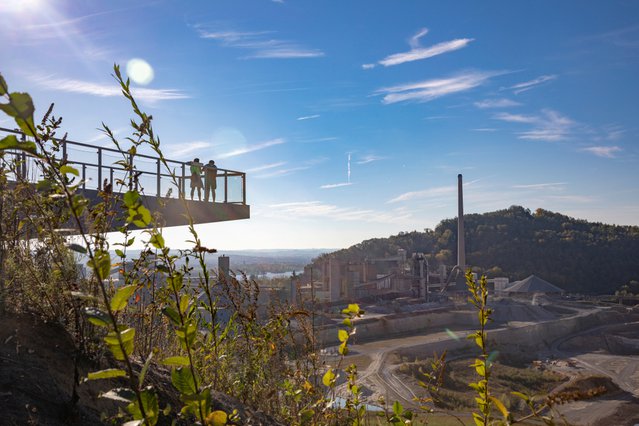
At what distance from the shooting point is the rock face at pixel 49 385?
1888mm

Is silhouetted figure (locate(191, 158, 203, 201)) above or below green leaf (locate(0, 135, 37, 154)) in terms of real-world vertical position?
above

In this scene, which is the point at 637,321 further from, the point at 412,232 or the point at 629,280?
the point at 412,232

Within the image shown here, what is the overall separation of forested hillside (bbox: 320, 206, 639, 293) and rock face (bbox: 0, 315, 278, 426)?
267ft

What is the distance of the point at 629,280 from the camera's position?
279 ft

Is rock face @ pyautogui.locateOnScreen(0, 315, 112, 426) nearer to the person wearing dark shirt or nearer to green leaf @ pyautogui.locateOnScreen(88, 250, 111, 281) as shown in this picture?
green leaf @ pyautogui.locateOnScreen(88, 250, 111, 281)

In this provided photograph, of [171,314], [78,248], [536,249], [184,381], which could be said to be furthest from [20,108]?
[536,249]

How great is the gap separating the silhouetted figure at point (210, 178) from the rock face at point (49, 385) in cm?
1102

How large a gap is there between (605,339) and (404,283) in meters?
18.7

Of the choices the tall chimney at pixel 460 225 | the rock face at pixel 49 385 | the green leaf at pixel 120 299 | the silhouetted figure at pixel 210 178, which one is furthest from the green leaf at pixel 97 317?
the tall chimney at pixel 460 225

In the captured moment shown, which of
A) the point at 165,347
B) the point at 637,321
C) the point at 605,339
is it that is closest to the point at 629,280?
the point at 637,321

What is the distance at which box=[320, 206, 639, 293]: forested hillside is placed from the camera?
87062 millimetres

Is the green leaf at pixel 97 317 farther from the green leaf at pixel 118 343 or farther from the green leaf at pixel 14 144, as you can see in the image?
the green leaf at pixel 14 144

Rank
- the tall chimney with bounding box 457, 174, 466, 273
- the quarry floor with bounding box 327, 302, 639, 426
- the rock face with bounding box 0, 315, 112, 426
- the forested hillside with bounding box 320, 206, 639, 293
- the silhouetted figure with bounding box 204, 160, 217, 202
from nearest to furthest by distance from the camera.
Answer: the rock face with bounding box 0, 315, 112, 426
the silhouetted figure with bounding box 204, 160, 217, 202
the quarry floor with bounding box 327, 302, 639, 426
the tall chimney with bounding box 457, 174, 466, 273
the forested hillside with bounding box 320, 206, 639, 293

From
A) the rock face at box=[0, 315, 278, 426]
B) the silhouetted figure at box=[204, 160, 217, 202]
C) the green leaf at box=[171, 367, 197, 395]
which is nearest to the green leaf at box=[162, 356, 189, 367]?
the green leaf at box=[171, 367, 197, 395]
